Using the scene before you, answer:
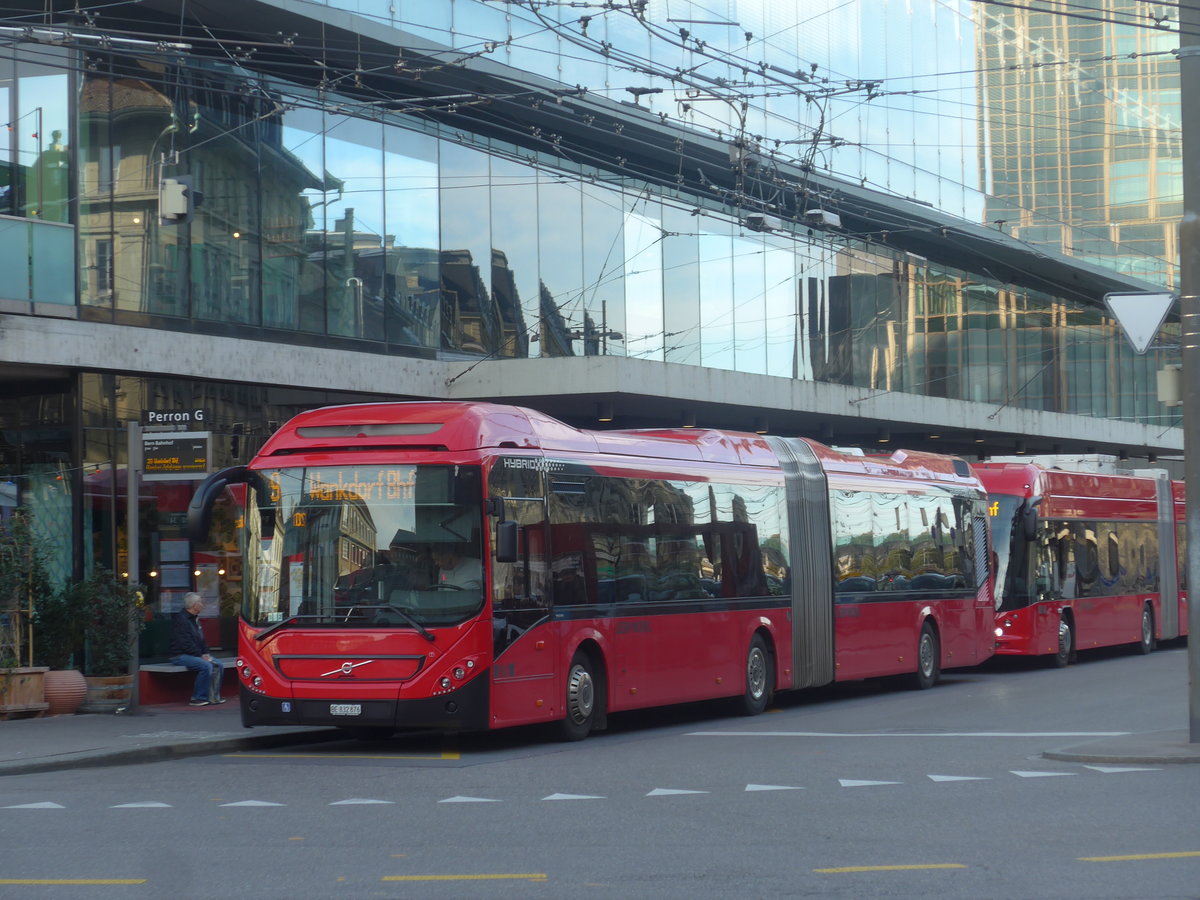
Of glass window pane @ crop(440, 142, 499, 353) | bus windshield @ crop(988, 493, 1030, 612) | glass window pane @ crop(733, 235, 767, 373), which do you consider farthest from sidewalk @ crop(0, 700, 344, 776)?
glass window pane @ crop(733, 235, 767, 373)

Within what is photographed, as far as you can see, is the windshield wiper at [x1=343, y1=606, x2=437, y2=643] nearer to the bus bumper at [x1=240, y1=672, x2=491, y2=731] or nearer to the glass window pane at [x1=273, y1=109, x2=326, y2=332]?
the bus bumper at [x1=240, y1=672, x2=491, y2=731]

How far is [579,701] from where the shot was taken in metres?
16.0

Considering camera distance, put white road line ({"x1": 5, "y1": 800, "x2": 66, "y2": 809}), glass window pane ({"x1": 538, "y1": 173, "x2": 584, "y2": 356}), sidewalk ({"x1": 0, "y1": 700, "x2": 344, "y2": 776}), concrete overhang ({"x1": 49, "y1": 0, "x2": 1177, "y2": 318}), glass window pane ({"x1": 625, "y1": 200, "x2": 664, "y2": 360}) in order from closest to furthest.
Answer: white road line ({"x1": 5, "y1": 800, "x2": 66, "y2": 809}) → sidewalk ({"x1": 0, "y1": 700, "x2": 344, "y2": 776}) → concrete overhang ({"x1": 49, "y1": 0, "x2": 1177, "y2": 318}) → glass window pane ({"x1": 538, "y1": 173, "x2": 584, "y2": 356}) → glass window pane ({"x1": 625, "y1": 200, "x2": 664, "y2": 360})

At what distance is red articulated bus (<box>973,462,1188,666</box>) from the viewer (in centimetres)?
2619

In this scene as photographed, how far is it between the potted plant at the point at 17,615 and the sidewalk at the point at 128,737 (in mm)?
257

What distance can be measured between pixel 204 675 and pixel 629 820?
1037cm

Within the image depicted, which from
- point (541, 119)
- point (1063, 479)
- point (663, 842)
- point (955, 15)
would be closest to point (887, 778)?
point (663, 842)

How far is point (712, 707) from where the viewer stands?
20.4 m

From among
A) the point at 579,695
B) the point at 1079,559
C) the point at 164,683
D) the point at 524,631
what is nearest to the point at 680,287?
the point at 1079,559

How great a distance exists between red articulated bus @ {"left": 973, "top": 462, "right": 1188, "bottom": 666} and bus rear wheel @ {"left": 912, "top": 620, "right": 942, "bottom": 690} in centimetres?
289

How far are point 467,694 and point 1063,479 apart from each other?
52.0 feet

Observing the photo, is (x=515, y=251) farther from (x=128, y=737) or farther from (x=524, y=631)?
(x=524, y=631)

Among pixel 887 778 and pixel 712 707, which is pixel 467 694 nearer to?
pixel 887 778

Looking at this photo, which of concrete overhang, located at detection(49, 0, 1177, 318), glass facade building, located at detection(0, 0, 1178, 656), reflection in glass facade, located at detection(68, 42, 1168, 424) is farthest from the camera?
concrete overhang, located at detection(49, 0, 1177, 318)
